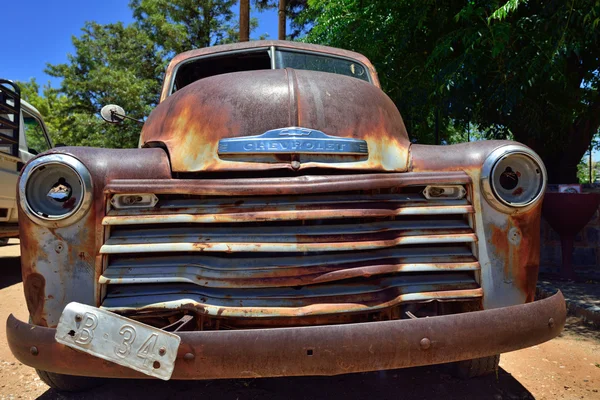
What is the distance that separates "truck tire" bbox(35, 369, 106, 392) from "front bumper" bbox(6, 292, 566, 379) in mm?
553

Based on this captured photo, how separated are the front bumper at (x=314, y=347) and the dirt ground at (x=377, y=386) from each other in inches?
33.8

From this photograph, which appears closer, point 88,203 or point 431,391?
point 88,203

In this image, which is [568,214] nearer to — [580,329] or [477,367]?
[580,329]

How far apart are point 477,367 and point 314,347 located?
54.3 inches

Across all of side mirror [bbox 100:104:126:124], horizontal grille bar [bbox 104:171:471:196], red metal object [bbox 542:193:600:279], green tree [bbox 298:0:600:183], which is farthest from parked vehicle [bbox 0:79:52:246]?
red metal object [bbox 542:193:600:279]

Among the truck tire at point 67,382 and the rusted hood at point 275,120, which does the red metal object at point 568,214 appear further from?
the truck tire at point 67,382

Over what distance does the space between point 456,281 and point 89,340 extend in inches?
63.8

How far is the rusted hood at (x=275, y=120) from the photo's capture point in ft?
7.58

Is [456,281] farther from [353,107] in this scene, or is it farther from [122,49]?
[122,49]

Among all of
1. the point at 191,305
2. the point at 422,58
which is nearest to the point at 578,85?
the point at 422,58

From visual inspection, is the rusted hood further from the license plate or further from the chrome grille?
the license plate

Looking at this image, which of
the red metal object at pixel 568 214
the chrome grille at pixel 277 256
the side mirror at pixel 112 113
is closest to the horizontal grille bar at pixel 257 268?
the chrome grille at pixel 277 256

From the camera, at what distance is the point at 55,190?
2100mm

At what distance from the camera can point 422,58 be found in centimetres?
839
